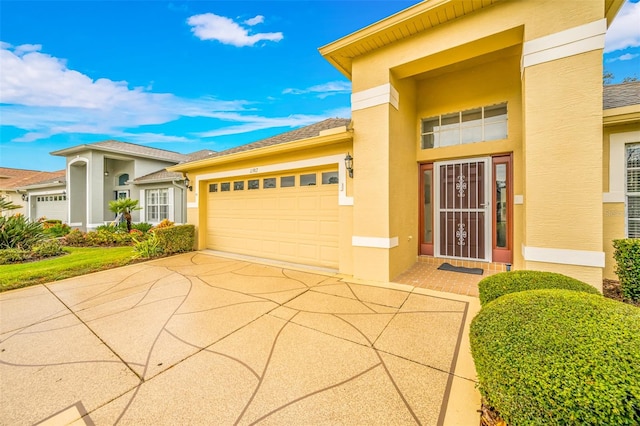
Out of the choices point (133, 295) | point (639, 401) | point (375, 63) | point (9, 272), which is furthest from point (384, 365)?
point (9, 272)

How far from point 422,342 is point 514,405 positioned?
1.51m

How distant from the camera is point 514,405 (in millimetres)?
1488

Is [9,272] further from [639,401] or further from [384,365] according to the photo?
[639,401]

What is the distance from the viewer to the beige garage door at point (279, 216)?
20.7ft

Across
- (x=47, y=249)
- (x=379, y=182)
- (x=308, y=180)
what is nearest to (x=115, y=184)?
(x=47, y=249)

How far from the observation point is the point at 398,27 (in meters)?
4.69

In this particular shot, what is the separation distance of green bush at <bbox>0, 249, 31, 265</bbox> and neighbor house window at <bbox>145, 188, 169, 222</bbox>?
5.55 metres

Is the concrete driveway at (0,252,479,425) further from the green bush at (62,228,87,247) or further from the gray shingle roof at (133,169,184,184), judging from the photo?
the gray shingle roof at (133,169,184,184)

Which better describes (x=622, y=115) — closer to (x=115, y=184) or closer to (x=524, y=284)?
(x=524, y=284)

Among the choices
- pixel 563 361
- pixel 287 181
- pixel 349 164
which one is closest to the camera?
pixel 563 361

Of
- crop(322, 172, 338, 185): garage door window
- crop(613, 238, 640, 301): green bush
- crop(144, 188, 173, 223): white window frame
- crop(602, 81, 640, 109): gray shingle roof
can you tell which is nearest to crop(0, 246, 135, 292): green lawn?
crop(144, 188, 173, 223): white window frame

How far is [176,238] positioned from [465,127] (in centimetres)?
948

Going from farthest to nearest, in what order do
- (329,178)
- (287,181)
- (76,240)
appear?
(76,240) < (287,181) < (329,178)

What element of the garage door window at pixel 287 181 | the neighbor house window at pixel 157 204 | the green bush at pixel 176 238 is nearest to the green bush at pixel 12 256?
the green bush at pixel 176 238
